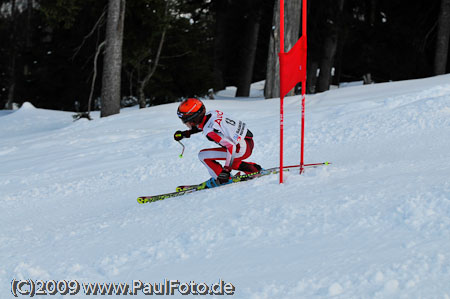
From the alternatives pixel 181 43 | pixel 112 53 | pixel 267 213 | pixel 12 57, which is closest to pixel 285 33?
pixel 112 53

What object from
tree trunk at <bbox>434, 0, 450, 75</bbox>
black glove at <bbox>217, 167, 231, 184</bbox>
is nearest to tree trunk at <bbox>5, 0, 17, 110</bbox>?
tree trunk at <bbox>434, 0, 450, 75</bbox>

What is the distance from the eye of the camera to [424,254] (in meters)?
3.51

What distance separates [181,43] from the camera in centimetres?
1994

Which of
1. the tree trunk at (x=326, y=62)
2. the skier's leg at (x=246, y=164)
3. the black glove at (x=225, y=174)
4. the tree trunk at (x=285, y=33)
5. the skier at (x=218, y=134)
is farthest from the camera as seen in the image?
the tree trunk at (x=326, y=62)

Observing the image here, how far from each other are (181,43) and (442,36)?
31.8 ft

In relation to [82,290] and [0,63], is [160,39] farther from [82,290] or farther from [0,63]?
[82,290]

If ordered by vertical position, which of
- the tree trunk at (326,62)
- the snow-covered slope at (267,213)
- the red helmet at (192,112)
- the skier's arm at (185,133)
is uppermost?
the tree trunk at (326,62)

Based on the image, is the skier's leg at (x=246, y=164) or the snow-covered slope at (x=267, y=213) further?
the skier's leg at (x=246, y=164)

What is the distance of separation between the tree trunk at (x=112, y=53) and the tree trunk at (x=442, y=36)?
10650 millimetres

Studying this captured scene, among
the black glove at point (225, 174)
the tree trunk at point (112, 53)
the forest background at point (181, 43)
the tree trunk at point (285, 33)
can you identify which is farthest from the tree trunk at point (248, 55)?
the black glove at point (225, 174)

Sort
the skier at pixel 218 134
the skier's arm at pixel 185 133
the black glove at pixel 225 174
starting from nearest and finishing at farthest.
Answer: the skier at pixel 218 134
the black glove at pixel 225 174
the skier's arm at pixel 185 133

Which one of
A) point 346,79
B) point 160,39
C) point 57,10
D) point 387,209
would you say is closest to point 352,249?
point 387,209

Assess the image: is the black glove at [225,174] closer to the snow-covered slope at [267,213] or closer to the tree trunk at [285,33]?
the snow-covered slope at [267,213]

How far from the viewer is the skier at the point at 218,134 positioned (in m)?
5.96
